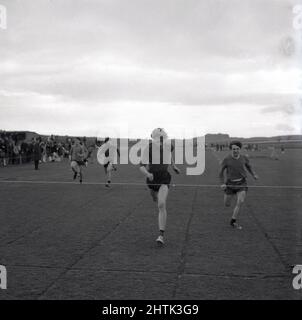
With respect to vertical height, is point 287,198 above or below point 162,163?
below

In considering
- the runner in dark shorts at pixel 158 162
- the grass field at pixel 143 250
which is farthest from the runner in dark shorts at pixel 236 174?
the runner in dark shorts at pixel 158 162

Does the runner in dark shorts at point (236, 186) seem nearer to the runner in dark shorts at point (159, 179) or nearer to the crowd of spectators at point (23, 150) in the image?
the runner in dark shorts at point (159, 179)

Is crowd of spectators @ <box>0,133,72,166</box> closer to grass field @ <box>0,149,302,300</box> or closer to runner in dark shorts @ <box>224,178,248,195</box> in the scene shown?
grass field @ <box>0,149,302,300</box>

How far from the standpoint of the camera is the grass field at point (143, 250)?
19.6ft

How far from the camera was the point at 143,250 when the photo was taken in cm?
810

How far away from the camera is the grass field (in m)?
5.96

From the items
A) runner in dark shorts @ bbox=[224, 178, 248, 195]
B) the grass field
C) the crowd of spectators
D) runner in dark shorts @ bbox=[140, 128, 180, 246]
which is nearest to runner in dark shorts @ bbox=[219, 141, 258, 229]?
runner in dark shorts @ bbox=[224, 178, 248, 195]

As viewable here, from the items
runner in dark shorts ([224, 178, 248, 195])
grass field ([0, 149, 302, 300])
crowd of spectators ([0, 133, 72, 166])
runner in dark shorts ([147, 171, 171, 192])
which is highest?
crowd of spectators ([0, 133, 72, 166])

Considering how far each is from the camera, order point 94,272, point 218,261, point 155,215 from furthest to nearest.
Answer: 1. point 155,215
2. point 218,261
3. point 94,272

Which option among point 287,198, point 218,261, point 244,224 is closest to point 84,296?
point 218,261

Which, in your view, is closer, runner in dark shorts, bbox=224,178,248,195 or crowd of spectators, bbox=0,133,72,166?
runner in dark shorts, bbox=224,178,248,195

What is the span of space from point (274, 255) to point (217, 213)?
460 centimetres

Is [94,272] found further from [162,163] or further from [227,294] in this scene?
[162,163]
